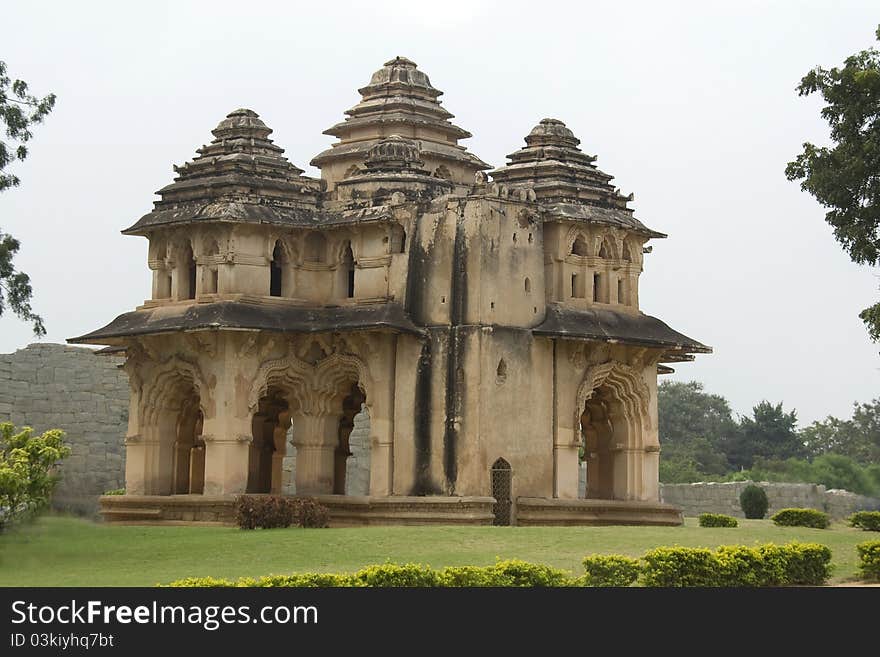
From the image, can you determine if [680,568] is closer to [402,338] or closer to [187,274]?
[402,338]

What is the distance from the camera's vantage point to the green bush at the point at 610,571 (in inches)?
916

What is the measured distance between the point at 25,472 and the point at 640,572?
970 cm

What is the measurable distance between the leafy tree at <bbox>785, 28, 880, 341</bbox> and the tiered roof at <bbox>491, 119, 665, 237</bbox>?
5.83m

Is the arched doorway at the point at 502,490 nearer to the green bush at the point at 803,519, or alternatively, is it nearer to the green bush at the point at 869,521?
the green bush at the point at 803,519

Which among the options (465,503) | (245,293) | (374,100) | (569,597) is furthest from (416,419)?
(569,597)

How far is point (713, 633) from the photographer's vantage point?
18.6 m

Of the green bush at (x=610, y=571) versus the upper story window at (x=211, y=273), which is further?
the upper story window at (x=211, y=273)

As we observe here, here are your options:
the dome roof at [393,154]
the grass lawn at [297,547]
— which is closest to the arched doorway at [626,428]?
the grass lawn at [297,547]

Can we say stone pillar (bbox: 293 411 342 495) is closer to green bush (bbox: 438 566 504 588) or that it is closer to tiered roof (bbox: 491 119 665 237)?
tiered roof (bbox: 491 119 665 237)

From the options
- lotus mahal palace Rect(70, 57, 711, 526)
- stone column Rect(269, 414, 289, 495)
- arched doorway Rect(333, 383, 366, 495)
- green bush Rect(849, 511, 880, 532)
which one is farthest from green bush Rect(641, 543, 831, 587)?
stone column Rect(269, 414, 289, 495)

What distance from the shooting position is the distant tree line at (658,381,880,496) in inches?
2992

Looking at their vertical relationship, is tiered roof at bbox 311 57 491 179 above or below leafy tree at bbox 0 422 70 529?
above

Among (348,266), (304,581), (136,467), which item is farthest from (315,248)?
(304,581)

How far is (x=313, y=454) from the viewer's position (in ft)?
116
